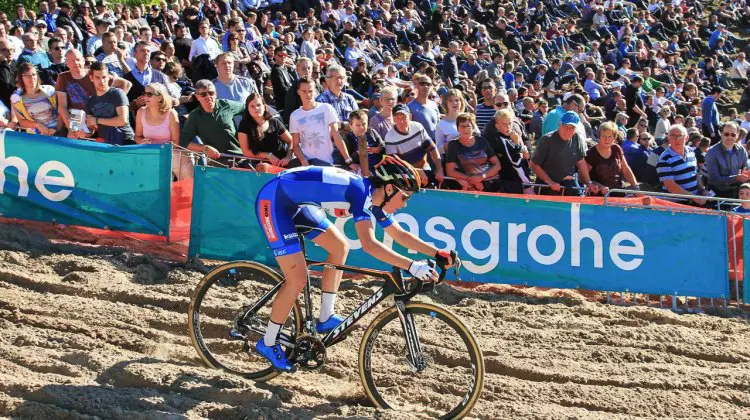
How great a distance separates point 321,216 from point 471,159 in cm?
459

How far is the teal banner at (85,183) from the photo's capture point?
10.0m

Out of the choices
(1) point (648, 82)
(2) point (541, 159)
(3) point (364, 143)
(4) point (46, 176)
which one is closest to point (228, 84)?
(3) point (364, 143)

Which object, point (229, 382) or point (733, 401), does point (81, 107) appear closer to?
point (229, 382)

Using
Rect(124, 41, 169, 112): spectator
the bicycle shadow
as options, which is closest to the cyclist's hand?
the bicycle shadow

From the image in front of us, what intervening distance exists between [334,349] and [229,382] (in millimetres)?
1259

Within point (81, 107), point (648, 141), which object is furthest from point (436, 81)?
point (81, 107)

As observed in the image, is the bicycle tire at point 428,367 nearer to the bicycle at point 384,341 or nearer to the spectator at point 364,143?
the bicycle at point 384,341

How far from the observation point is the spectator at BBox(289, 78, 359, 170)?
436 inches

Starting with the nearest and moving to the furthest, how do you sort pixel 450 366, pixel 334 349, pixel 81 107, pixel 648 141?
pixel 450 366
pixel 334 349
pixel 81 107
pixel 648 141

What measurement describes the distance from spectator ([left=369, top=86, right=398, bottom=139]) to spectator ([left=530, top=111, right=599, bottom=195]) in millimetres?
1724

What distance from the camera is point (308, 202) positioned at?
6723mm

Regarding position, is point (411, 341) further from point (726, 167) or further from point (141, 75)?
point (726, 167)

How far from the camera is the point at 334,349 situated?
7.93m

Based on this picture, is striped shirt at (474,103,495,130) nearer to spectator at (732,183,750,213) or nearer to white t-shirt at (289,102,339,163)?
white t-shirt at (289,102,339,163)
